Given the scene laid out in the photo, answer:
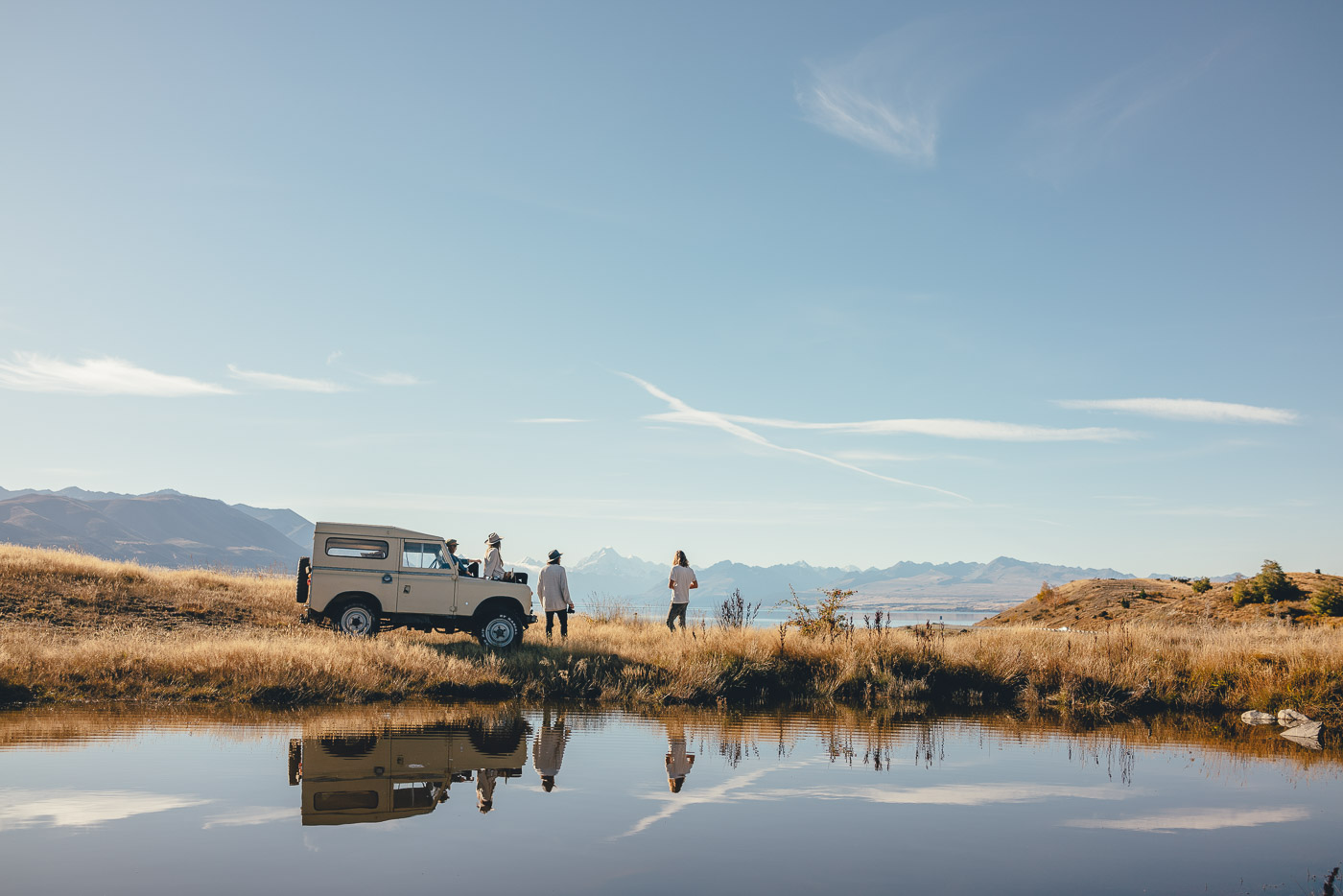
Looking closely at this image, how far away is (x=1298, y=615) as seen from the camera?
29.2 meters

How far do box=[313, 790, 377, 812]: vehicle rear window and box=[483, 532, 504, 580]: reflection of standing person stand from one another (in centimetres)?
1178

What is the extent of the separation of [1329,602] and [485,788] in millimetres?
31001

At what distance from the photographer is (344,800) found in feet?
25.7

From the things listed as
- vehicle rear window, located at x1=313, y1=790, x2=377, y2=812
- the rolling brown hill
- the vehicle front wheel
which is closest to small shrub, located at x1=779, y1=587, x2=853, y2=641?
the vehicle front wheel

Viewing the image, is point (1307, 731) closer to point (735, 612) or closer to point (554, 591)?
point (735, 612)

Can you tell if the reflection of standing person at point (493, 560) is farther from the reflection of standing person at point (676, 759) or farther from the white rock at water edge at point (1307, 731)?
the white rock at water edge at point (1307, 731)

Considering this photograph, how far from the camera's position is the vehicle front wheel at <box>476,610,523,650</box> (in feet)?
61.4

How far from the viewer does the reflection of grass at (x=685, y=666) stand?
45.5ft

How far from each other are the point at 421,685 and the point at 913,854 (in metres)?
9.63

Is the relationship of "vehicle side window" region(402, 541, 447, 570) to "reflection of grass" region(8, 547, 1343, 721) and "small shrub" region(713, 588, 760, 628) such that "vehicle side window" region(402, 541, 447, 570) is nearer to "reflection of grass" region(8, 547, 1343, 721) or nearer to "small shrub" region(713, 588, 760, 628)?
"reflection of grass" region(8, 547, 1343, 721)

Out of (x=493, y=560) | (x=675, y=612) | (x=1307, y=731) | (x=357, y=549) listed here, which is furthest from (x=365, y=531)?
(x=1307, y=731)

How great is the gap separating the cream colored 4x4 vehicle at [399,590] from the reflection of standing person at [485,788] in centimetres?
980

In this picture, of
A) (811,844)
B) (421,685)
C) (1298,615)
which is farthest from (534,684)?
(1298,615)

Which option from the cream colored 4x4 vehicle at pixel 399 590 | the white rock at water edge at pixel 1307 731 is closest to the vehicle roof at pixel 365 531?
the cream colored 4x4 vehicle at pixel 399 590
